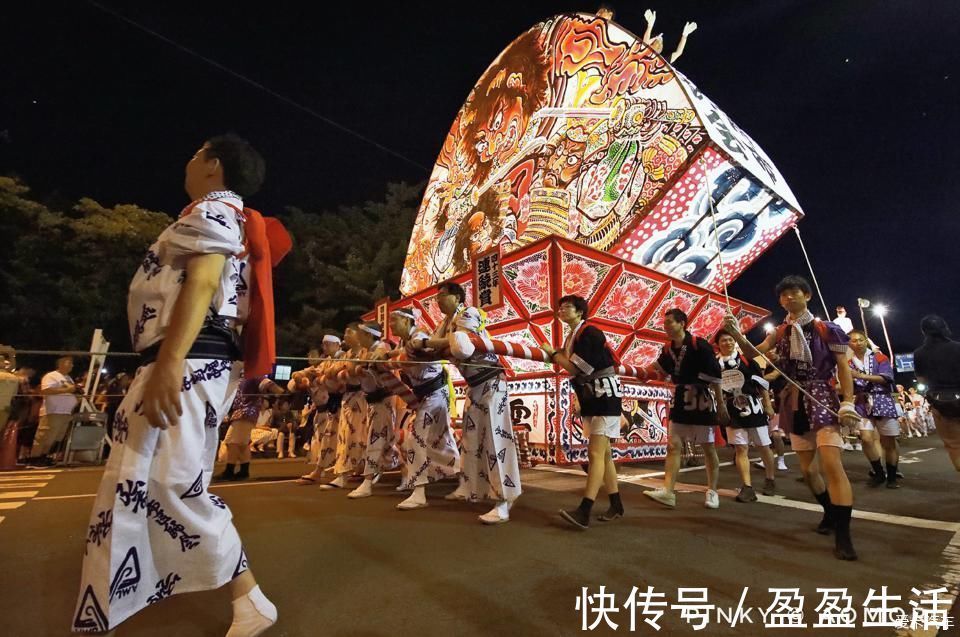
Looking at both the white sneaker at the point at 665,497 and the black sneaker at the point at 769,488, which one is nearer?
the white sneaker at the point at 665,497

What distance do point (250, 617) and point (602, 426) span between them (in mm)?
2633

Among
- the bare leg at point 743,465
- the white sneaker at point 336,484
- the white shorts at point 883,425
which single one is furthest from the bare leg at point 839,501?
the white sneaker at point 336,484

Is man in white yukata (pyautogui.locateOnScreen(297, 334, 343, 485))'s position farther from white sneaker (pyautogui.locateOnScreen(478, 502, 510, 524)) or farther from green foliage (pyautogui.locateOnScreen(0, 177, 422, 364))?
green foliage (pyautogui.locateOnScreen(0, 177, 422, 364))

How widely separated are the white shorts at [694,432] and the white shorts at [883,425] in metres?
2.76

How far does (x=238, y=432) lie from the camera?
631cm

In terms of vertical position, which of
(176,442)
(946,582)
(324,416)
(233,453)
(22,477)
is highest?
(324,416)

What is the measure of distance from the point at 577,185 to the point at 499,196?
6.36ft

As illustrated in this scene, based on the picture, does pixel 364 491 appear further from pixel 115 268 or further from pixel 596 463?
pixel 115 268

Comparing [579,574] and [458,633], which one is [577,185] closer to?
[579,574]

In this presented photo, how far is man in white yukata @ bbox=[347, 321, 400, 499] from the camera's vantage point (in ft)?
16.3

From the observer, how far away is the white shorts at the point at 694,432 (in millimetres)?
4316

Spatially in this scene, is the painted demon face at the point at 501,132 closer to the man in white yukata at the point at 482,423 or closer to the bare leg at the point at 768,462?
the man in white yukata at the point at 482,423

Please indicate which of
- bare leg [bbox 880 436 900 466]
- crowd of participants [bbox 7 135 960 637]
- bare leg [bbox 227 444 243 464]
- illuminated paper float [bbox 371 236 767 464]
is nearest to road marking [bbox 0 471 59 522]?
crowd of participants [bbox 7 135 960 637]

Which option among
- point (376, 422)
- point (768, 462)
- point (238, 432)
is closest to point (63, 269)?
point (238, 432)
